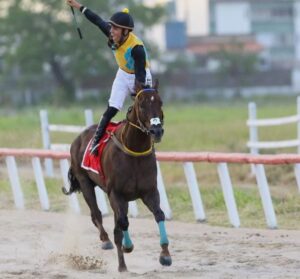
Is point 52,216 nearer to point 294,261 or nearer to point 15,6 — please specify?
point 294,261

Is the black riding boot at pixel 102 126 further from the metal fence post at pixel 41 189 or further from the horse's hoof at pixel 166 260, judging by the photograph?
the metal fence post at pixel 41 189

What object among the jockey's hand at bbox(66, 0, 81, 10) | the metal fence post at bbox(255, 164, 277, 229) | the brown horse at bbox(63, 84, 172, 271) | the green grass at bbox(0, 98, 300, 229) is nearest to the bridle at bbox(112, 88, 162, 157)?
the brown horse at bbox(63, 84, 172, 271)

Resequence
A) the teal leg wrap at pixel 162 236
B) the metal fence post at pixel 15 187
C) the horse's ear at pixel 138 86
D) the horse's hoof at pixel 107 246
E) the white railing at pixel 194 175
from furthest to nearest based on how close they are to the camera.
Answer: the metal fence post at pixel 15 187, the white railing at pixel 194 175, the horse's hoof at pixel 107 246, the teal leg wrap at pixel 162 236, the horse's ear at pixel 138 86

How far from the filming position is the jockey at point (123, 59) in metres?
8.57

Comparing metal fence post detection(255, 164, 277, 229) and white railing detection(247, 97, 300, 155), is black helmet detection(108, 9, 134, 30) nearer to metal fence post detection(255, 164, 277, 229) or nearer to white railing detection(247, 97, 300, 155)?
metal fence post detection(255, 164, 277, 229)

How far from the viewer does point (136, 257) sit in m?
9.45

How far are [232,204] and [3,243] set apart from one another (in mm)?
2788

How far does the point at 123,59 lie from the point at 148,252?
2.14 m

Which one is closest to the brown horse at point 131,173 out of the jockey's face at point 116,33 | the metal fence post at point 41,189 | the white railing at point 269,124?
the jockey's face at point 116,33

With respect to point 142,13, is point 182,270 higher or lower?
higher

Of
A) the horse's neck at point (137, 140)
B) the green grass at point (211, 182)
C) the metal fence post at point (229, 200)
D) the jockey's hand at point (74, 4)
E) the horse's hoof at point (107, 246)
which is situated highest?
the jockey's hand at point (74, 4)

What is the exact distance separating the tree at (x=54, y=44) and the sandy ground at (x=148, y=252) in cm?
5037

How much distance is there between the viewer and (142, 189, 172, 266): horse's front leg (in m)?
8.32

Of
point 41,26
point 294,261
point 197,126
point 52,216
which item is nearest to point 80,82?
point 41,26
